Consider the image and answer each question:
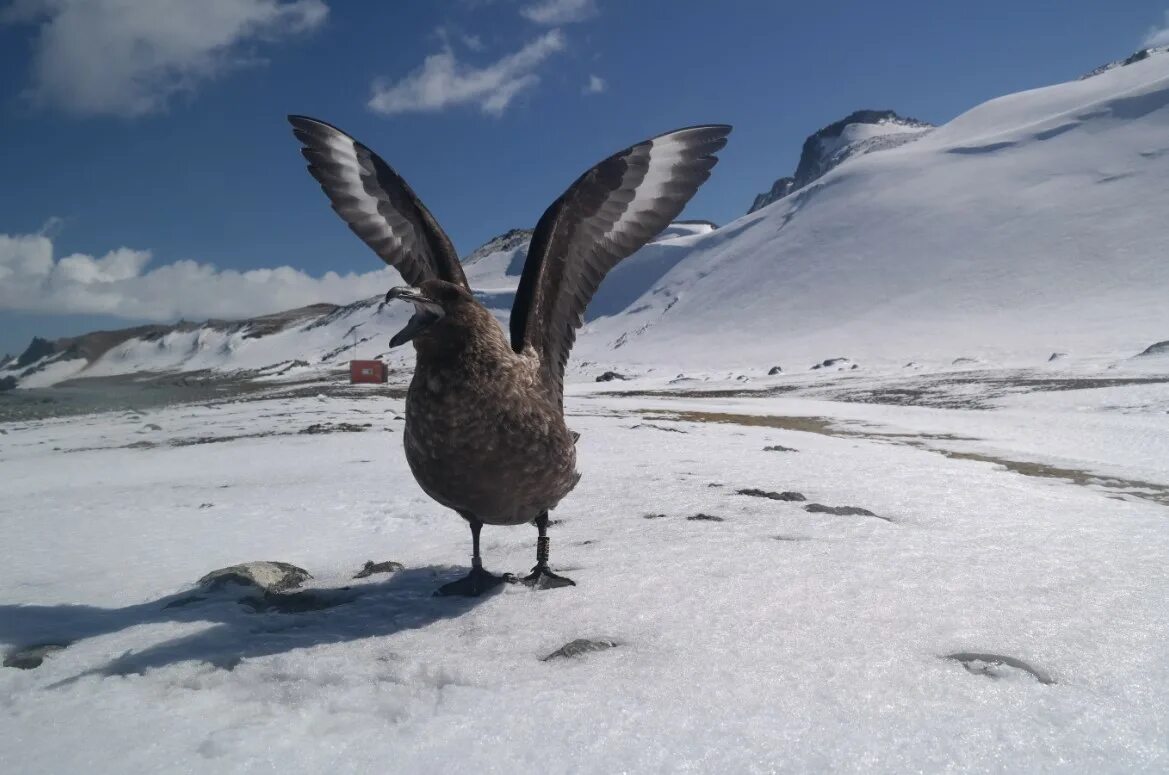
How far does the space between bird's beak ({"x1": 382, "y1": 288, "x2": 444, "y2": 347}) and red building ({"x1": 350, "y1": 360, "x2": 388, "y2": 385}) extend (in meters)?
40.8

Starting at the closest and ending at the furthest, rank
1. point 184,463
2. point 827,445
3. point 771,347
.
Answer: point 184,463 < point 827,445 < point 771,347

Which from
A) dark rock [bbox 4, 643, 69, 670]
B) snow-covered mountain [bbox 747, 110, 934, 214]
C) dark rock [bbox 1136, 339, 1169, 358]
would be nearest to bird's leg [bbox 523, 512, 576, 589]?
dark rock [bbox 4, 643, 69, 670]

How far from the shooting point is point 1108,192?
49.7m

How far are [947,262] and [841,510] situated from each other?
2082 inches

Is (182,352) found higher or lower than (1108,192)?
lower

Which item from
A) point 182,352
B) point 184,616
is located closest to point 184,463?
point 184,616

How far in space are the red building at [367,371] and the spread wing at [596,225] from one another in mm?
39478

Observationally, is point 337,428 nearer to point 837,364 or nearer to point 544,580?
point 544,580

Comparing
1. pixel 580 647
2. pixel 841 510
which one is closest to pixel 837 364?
pixel 841 510

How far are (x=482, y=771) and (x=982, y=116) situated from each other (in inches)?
3915

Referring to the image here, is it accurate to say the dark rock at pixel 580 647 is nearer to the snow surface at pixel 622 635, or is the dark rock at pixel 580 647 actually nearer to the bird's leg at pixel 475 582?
the snow surface at pixel 622 635

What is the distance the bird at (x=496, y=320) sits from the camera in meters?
3.04

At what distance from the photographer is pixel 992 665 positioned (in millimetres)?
2217

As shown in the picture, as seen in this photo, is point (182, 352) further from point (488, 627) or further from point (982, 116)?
point (488, 627)
